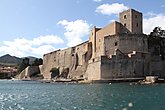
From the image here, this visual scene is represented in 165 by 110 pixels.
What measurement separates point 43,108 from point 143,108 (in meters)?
5.38

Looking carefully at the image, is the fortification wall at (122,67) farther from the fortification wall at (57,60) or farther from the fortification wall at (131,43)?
the fortification wall at (57,60)

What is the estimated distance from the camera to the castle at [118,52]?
40562 mm

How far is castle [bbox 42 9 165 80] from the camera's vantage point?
40.6 meters

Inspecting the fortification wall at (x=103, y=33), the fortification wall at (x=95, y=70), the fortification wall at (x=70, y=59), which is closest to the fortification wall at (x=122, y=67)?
the fortification wall at (x=95, y=70)

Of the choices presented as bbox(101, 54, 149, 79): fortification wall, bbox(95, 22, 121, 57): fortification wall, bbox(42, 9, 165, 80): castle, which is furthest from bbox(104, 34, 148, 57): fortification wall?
bbox(101, 54, 149, 79): fortification wall

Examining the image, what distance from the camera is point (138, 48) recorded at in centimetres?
4394

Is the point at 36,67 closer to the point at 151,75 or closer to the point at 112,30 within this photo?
the point at 112,30

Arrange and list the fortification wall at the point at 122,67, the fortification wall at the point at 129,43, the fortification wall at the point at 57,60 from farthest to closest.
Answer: the fortification wall at the point at 57,60 < the fortification wall at the point at 129,43 < the fortification wall at the point at 122,67

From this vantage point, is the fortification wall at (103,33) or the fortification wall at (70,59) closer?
the fortification wall at (103,33)

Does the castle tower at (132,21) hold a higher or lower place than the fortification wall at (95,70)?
higher

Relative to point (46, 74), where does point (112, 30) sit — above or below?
above

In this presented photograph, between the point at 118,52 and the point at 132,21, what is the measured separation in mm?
6394

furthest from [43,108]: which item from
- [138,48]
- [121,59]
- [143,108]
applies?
[138,48]

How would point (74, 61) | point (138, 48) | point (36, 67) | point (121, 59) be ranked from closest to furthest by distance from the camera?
point (121, 59), point (138, 48), point (74, 61), point (36, 67)
